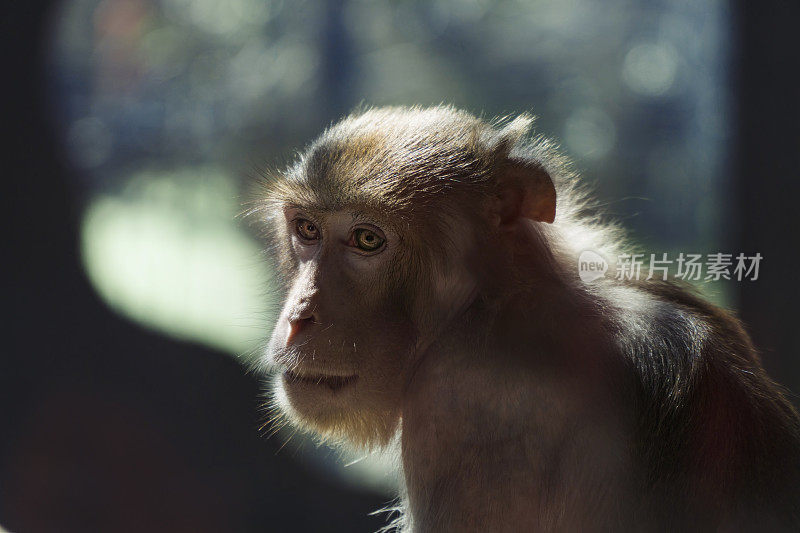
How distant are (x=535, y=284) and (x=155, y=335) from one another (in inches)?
79.5

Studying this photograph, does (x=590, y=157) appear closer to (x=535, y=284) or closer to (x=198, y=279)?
(x=535, y=284)

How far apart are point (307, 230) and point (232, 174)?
0.99m

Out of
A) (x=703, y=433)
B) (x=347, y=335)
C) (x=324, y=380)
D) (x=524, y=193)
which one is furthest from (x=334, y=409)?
(x=703, y=433)

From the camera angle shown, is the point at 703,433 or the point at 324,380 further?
the point at 324,380

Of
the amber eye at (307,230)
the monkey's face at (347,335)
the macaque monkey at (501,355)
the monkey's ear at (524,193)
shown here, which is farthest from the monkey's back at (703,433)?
the amber eye at (307,230)

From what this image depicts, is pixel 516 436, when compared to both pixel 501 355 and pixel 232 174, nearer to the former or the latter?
pixel 501 355

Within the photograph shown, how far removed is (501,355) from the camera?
1.58 m

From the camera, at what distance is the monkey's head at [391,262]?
171 cm

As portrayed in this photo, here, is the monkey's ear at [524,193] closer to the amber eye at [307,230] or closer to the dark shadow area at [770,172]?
the amber eye at [307,230]

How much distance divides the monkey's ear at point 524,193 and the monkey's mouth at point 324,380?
48cm

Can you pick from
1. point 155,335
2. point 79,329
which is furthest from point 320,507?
point 79,329

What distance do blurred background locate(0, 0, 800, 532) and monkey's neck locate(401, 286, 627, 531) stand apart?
0.61 meters

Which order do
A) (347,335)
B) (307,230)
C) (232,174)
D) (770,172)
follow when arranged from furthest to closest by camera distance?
(232,174) < (770,172) < (307,230) < (347,335)

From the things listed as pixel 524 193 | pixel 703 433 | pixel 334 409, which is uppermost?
pixel 524 193
